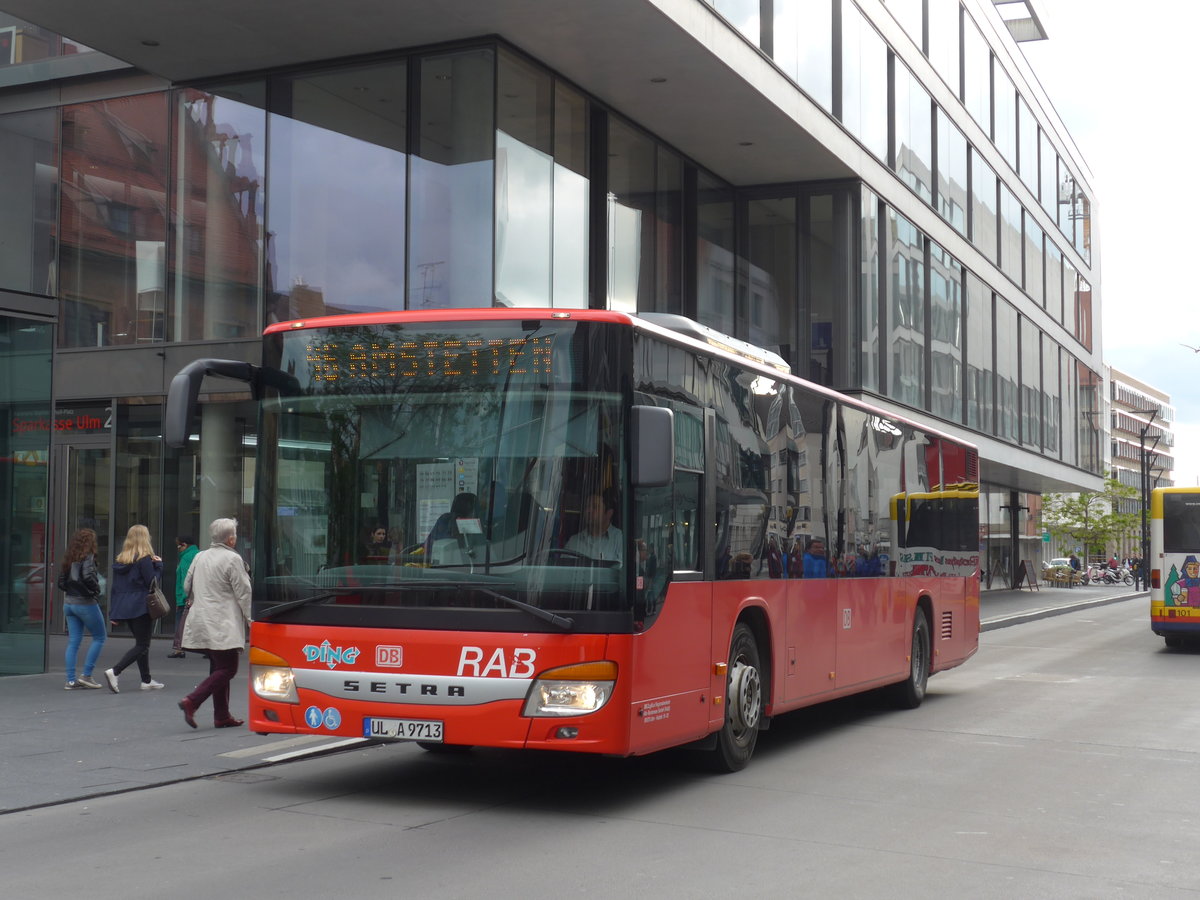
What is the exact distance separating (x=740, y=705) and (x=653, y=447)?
9.48 ft

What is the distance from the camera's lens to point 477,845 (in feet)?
24.0

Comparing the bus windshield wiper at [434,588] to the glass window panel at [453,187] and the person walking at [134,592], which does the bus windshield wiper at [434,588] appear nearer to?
the person walking at [134,592]

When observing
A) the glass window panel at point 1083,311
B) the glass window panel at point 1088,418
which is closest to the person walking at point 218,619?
the glass window panel at point 1088,418

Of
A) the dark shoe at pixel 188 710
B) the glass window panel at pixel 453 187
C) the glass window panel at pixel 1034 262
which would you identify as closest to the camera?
A: the dark shoe at pixel 188 710

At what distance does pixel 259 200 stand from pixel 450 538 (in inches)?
517

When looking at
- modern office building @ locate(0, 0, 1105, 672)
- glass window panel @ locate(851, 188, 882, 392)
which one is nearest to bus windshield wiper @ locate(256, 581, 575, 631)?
modern office building @ locate(0, 0, 1105, 672)

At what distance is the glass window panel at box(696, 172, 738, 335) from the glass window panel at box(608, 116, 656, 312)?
2.12m

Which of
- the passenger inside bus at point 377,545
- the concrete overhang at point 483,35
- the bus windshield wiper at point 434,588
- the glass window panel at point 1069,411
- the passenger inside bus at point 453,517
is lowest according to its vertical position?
the bus windshield wiper at point 434,588

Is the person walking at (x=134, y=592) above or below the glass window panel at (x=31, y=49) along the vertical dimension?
below

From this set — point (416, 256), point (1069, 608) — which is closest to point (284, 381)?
point (416, 256)

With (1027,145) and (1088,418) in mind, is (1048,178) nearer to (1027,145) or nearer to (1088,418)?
(1027,145)

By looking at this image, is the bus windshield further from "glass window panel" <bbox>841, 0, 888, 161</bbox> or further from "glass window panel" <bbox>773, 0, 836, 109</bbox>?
"glass window panel" <bbox>841, 0, 888, 161</bbox>

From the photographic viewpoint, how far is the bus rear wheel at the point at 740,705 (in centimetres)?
973

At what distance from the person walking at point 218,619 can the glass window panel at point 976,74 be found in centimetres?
3192
